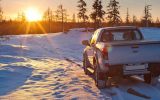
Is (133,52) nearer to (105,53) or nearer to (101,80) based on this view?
(105,53)

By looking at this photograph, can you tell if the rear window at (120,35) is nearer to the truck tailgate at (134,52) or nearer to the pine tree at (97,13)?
the truck tailgate at (134,52)

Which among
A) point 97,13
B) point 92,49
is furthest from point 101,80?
point 97,13

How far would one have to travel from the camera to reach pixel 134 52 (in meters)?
10.4

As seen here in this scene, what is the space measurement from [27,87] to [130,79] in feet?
13.2

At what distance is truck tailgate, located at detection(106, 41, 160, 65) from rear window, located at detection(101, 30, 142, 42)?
208 centimetres

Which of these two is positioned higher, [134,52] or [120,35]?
[120,35]

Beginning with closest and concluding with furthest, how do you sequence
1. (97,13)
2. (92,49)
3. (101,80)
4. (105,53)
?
(105,53) < (101,80) < (92,49) < (97,13)

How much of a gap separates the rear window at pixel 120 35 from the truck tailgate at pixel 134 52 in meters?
2.08

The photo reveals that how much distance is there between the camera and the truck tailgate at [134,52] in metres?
10.2

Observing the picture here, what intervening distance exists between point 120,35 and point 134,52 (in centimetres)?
247

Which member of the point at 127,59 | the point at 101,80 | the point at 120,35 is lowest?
the point at 101,80

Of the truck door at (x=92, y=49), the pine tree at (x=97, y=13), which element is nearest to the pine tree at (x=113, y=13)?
the pine tree at (x=97, y=13)

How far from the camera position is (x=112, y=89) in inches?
426

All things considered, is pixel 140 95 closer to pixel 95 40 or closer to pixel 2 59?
pixel 95 40
